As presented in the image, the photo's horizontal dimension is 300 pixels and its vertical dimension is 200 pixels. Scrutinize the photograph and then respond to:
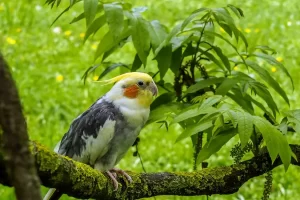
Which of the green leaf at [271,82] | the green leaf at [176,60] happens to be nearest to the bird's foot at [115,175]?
the green leaf at [176,60]

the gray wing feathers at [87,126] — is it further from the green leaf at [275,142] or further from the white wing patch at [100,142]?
the green leaf at [275,142]

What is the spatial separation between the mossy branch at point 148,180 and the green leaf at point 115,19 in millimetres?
566

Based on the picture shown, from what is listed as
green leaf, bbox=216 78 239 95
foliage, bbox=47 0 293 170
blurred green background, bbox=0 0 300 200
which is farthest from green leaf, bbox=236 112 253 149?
blurred green background, bbox=0 0 300 200

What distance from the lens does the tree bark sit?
3.38 ft

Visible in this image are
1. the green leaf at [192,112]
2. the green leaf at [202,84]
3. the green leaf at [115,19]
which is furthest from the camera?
the green leaf at [202,84]

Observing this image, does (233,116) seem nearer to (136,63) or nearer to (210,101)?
(210,101)

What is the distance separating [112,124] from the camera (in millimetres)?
2533

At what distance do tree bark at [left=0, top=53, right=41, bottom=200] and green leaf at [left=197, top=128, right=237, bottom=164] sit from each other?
49.9 inches

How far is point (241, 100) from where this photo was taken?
2.70 metres

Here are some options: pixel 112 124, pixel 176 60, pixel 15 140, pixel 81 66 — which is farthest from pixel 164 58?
pixel 81 66

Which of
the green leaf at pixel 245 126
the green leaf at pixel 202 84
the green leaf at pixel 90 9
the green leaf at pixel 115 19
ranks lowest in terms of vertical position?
the green leaf at pixel 202 84

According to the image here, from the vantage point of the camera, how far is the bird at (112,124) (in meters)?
2.55

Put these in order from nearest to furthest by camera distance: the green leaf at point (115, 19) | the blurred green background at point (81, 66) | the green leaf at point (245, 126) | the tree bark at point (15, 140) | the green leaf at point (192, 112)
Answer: the tree bark at point (15, 140), the green leaf at point (245, 126), the green leaf at point (192, 112), the green leaf at point (115, 19), the blurred green background at point (81, 66)

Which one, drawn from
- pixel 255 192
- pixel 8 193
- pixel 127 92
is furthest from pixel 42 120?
pixel 127 92
